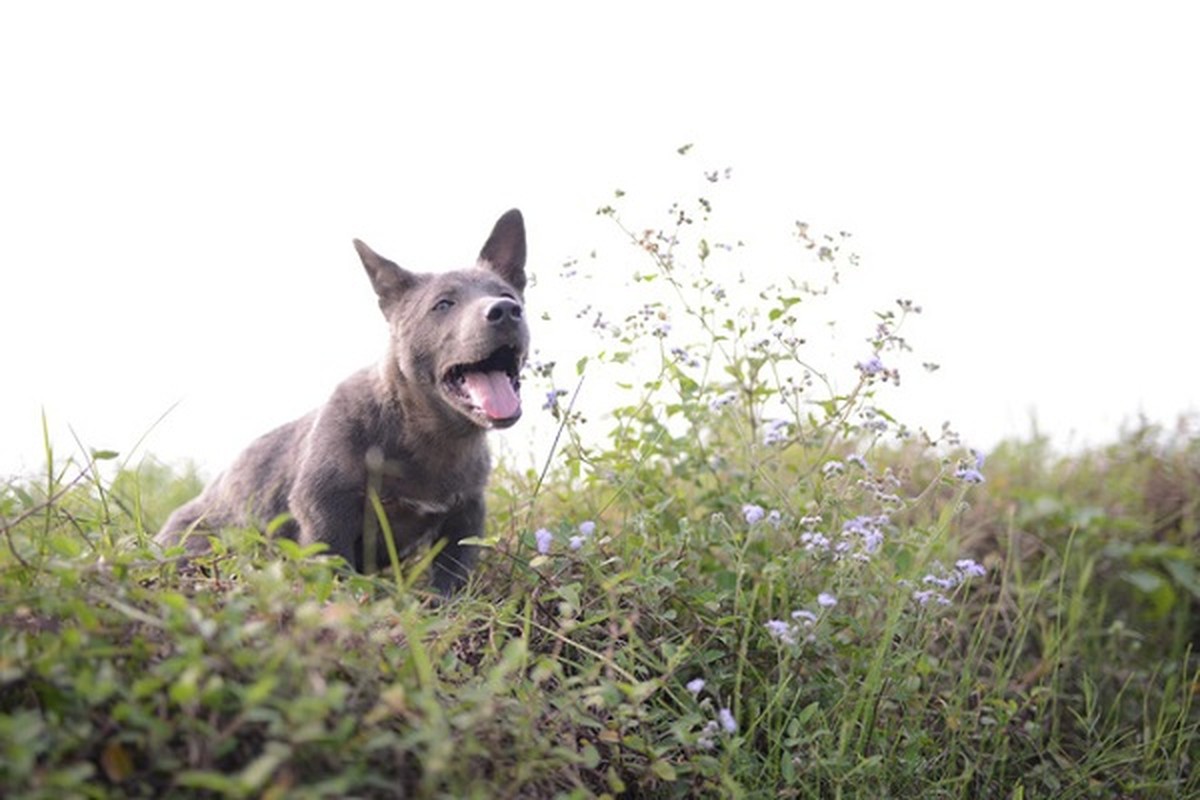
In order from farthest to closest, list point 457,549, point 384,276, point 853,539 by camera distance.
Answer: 1. point 384,276
2. point 457,549
3. point 853,539

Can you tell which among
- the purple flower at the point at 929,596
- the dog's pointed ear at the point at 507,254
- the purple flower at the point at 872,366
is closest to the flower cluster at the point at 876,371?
the purple flower at the point at 872,366

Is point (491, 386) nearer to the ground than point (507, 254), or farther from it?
nearer to the ground

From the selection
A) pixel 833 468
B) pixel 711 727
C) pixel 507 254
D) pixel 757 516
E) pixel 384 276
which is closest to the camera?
pixel 711 727

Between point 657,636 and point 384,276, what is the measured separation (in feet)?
6.06

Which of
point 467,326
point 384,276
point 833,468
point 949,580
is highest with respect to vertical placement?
point 384,276

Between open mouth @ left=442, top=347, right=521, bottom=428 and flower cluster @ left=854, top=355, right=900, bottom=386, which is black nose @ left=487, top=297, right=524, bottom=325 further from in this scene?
flower cluster @ left=854, top=355, right=900, bottom=386

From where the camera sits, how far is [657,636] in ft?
13.7

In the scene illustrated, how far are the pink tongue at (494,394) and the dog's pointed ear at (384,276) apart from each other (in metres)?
0.60

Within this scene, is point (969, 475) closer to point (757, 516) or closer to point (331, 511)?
point (757, 516)

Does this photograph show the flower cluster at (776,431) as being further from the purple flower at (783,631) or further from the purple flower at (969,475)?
the purple flower at (783,631)

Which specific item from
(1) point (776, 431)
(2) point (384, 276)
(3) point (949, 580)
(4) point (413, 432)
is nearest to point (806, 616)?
(3) point (949, 580)


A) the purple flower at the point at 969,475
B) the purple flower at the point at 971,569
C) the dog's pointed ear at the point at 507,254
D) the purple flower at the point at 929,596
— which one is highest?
the dog's pointed ear at the point at 507,254

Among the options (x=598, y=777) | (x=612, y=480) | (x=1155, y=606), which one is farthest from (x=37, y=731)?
(x=1155, y=606)

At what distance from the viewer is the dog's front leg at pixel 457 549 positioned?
4.54m
